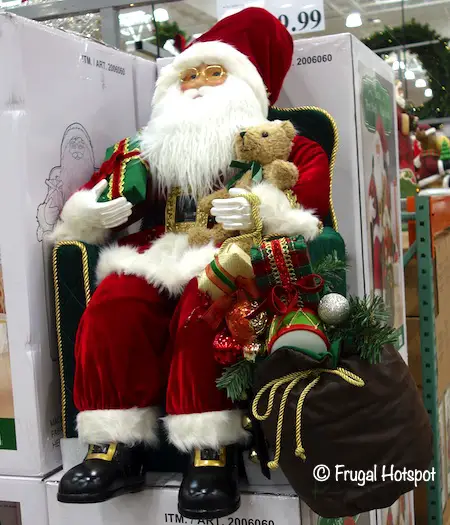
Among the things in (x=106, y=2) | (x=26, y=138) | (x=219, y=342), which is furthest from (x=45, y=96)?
(x=106, y=2)

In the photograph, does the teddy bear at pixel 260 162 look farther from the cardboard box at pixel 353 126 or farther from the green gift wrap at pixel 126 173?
the cardboard box at pixel 353 126

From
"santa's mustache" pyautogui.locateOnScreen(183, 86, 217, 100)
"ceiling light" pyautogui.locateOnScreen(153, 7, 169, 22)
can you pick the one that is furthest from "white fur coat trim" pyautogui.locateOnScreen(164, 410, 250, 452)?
"ceiling light" pyautogui.locateOnScreen(153, 7, 169, 22)

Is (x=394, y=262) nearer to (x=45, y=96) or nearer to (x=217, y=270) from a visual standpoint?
(x=217, y=270)

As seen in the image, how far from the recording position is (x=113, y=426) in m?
1.25

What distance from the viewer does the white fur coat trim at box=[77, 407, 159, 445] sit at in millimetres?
1255

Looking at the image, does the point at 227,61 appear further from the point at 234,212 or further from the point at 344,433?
the point at 344,433

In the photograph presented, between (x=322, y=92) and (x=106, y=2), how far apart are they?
2.64 ft

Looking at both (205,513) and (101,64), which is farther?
(101,64)

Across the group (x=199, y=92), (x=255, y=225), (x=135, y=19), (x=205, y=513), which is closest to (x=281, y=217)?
(x=255, y=225)

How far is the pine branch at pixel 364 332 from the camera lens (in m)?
1.09

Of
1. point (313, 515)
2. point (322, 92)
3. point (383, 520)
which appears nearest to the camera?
point (313, 515)

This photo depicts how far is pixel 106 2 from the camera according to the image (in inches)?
80.4

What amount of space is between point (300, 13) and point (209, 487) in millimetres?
1343

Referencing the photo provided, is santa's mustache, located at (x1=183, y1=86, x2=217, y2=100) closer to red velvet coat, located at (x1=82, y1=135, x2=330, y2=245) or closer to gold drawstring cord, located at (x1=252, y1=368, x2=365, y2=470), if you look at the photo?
red velvet coat, located at (x1=82, y1=135, x2=330, y2=245)
